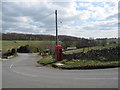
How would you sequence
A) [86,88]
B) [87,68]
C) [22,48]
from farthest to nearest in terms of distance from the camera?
[22,48]
[87,68]
[86,88]

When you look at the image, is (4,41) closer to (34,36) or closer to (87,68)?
(34,36)

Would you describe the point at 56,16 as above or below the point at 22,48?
above

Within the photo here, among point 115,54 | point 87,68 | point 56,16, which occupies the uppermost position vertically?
point 56,16

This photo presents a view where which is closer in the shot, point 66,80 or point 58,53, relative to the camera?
point 66,80

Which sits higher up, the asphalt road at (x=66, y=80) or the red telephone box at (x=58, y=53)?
the red telephone box at (x=58, y=53)

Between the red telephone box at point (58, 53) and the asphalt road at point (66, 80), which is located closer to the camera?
the asphalt road at point (66, 80)

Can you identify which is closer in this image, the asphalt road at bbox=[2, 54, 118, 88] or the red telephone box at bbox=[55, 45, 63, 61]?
the asphalt road at bbox=[2, 54, 118, 88]

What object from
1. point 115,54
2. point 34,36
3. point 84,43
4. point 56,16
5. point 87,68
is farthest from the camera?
point 34,36

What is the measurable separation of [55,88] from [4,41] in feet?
203

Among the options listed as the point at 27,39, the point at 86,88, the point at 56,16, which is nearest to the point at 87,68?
the point at 86,88

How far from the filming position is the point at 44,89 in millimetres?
6906

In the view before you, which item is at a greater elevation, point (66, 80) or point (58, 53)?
point (58, 53)

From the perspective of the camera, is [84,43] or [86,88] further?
[84,43]

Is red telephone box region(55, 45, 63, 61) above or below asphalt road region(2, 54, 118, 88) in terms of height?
above
